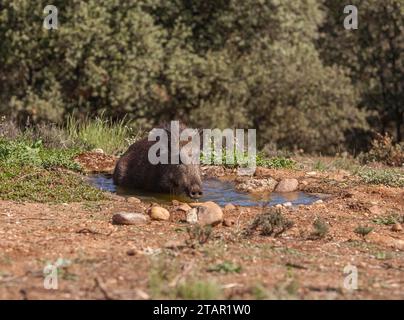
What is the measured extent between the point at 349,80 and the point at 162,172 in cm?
1359

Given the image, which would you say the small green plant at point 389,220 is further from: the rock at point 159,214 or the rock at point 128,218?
the rock at point 128,218

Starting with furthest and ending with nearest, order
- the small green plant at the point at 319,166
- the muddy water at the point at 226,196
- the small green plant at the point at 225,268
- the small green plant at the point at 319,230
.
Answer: the small green plant at the point at 319,166 < the muddy water at the point at 226,196 < the small green plant at the point at 319,230 < the small green plant at the point at 225,268

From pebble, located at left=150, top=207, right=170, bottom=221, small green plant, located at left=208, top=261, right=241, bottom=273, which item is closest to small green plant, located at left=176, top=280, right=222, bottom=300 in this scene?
small green plant, located at left=208, top=261, right=241, bottom=273

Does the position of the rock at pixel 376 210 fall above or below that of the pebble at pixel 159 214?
below

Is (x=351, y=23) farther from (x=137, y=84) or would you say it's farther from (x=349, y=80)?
(x=137, y=84)

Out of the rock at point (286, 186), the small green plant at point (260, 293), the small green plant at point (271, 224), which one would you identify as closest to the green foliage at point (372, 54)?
the rock at point (286, 186)

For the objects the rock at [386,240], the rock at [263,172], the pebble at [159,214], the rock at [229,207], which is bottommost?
the rock at [386,240]

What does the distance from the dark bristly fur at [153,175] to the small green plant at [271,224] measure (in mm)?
2863

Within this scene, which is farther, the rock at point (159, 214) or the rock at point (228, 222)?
the rock at point (159, 214)

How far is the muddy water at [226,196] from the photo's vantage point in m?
9.95

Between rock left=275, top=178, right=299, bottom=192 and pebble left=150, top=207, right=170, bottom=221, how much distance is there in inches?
115

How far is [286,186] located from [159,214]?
3152 mm

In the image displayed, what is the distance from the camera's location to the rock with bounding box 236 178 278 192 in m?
10.8
